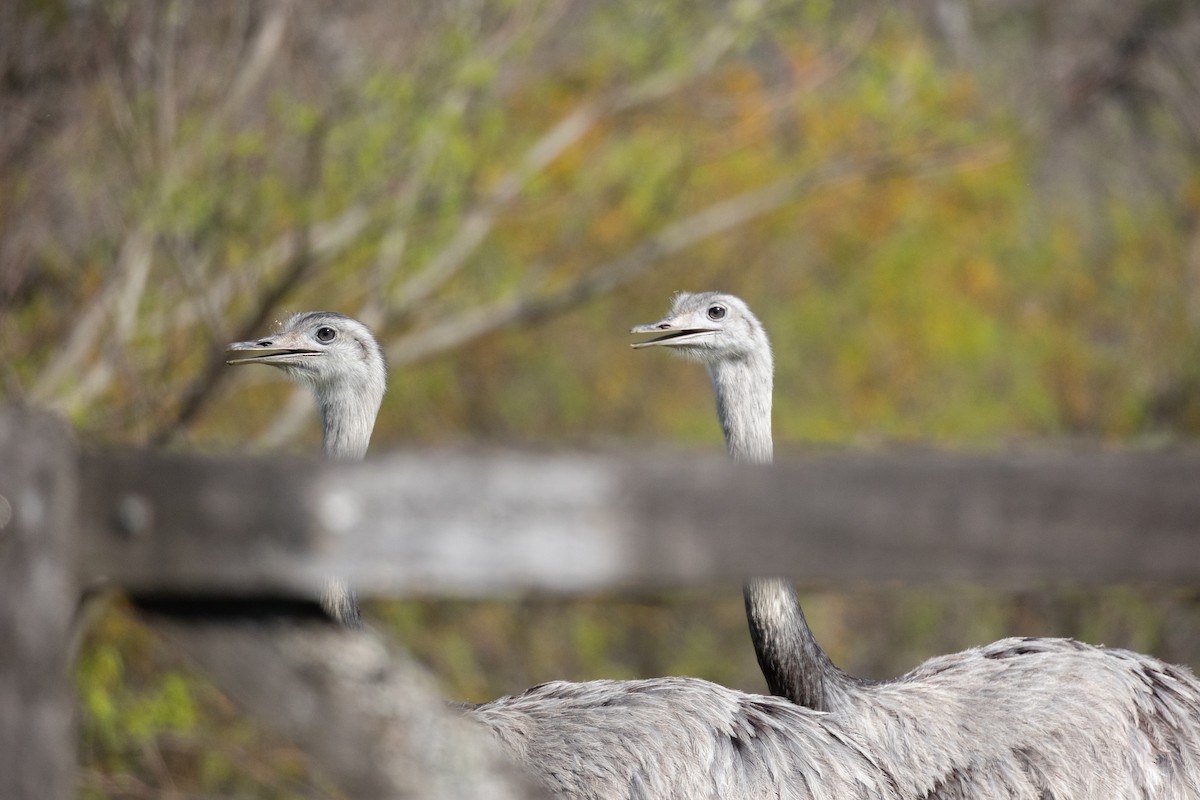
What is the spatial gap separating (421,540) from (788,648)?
234 cm

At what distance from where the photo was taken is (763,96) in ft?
39.7

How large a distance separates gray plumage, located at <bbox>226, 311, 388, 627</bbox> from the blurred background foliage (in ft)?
5.78

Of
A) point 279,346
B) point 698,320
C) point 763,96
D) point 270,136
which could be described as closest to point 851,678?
point 698,320

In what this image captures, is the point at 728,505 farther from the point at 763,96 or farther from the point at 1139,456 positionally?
the point at 763,96

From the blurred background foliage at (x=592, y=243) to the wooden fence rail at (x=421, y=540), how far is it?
2.57 metres

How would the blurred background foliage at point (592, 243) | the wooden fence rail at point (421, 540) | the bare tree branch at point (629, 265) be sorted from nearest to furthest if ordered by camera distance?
the wooden fence rail at point (421, 540)
the blurred background foliage at point (592, 243)
the bare tree branch at point (629, 265)

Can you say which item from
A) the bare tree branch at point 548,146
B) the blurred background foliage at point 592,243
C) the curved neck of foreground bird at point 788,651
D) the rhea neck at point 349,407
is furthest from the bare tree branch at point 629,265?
the curved neck of foreground bird at point 788,651

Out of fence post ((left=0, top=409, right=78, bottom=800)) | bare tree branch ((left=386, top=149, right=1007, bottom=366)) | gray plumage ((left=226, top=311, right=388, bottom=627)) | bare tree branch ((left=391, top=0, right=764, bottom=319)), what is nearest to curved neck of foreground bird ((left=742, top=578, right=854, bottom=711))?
gray plumage ((left=226, top=311, right=388, bottom=627))

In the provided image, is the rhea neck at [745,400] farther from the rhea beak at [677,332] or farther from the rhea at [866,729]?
the rhea at [866,729]

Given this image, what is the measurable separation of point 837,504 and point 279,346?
3.00 metres

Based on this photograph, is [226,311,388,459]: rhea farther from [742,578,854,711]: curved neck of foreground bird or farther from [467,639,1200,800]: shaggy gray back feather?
[742,578,854,711]: curved neck of foreground bird

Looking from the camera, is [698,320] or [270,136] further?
[270,136]

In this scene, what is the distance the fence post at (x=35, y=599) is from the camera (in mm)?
1973

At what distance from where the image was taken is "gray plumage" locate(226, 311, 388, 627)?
462 cm
